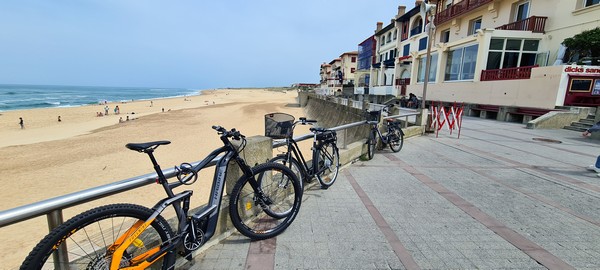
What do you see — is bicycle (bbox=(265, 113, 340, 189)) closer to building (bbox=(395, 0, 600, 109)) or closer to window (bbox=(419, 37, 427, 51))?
building (bbox=(395, 0, 600, 109))

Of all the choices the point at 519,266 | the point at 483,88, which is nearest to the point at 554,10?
the point at 483,88

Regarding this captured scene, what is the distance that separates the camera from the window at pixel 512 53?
15492mm

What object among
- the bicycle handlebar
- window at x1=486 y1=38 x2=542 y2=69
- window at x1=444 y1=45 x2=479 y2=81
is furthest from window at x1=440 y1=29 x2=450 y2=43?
the bicycle handlebar

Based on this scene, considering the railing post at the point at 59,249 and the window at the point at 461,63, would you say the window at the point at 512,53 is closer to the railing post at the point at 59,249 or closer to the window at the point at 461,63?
the window at the point at 461,63

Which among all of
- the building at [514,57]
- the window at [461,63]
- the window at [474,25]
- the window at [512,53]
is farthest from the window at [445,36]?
the window at [512,53]

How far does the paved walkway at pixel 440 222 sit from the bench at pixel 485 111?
10007 millimetres

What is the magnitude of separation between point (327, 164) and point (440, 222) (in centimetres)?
185

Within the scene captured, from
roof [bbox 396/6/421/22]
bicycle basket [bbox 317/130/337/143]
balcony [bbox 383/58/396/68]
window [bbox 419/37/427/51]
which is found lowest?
bicycle basket [bbox 317/130/337/143]

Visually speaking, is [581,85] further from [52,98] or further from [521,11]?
[52,98]

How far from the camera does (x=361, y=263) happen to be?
265 cm

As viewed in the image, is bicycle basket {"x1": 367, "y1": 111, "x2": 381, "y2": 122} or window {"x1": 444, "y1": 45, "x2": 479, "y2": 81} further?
window {"x1": 444, "y1": 45, "x2": 479, "y2": 81}

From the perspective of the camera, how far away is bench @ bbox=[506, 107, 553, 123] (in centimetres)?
1257

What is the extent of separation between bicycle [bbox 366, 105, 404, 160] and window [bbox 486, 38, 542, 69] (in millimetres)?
12746

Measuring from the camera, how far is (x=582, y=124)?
10.8 m
